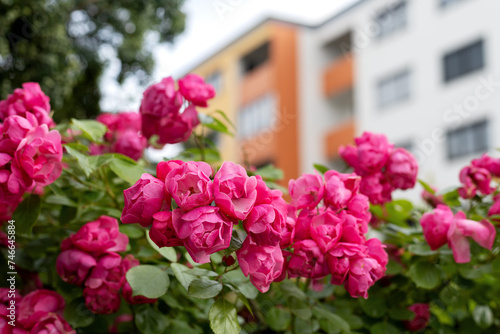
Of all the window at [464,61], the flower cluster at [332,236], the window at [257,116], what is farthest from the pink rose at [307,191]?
the window at [257,116]

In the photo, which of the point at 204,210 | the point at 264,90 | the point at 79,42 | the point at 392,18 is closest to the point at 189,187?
the point at 204,210

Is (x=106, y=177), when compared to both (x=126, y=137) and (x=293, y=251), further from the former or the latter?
(x=293, y=251)

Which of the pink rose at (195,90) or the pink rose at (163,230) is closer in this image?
the pink rose at (163,230)

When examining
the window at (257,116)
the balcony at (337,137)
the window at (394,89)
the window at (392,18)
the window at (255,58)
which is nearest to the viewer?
the window at (394,89)

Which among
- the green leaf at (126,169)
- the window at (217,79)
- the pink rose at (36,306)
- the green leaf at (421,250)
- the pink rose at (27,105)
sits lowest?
the pink rose at (36,306)

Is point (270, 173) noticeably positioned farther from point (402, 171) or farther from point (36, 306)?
point (36, 306)

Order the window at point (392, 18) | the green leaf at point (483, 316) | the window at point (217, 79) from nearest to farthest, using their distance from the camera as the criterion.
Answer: the green leaf at point (483, 316) → the window at point (392, 18) → the window at point (217, 79)

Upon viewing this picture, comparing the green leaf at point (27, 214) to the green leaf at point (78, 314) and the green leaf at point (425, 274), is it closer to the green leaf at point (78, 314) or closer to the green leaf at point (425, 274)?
the green leaf at point (78, 314)

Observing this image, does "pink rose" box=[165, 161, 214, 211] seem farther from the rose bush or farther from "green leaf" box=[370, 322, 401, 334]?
"green leaf" box=[370, 322, 401, 334]

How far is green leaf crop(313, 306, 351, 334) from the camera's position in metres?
0.95

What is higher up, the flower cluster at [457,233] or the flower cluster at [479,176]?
the flower cluster at [479,176]

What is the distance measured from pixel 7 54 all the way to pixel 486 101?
27.2 feet

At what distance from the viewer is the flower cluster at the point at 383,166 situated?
1089 mm

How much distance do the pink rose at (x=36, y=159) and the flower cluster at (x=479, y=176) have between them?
741 mm
